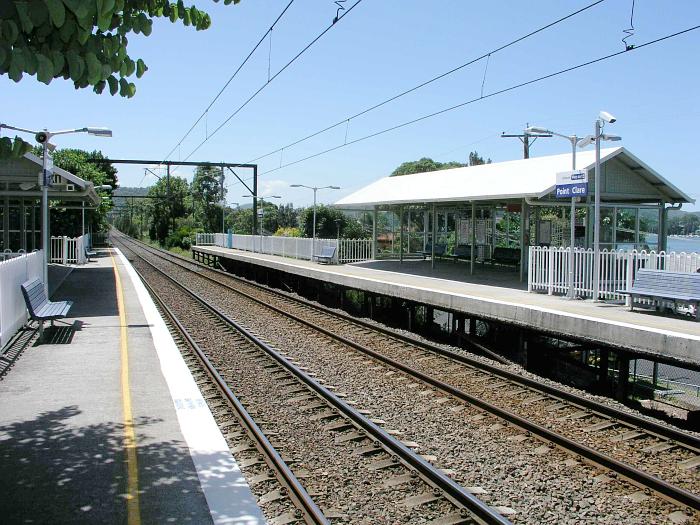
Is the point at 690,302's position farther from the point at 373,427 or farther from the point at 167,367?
the point at 167,367

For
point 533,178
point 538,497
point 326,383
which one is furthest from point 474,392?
point 533,178

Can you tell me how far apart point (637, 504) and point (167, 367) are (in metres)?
6.68

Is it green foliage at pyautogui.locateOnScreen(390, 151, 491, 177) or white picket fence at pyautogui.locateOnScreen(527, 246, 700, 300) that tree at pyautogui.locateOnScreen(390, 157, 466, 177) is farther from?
white picket fence at pyautogui.locateOnScreen(527, 246, 700, 300)

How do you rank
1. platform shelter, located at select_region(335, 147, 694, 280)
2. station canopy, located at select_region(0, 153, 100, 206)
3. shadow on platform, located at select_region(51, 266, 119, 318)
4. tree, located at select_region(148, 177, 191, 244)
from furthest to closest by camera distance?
tree, located at select_region(148, 177, 191, 244) → station canopy, located at select_region(0, 153, 100, 206) → platform shelter, located at select_region(335, 147, 694, 280) → shadow on platform, located at select_region(51, 266, 119, 318)

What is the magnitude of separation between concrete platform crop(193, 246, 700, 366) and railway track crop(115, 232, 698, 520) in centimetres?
131

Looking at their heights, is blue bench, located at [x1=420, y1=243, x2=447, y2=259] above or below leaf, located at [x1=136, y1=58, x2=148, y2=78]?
below

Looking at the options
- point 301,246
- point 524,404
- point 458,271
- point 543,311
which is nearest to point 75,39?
point 524,404

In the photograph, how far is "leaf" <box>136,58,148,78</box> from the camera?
15.6 feet

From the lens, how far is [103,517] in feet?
15.4

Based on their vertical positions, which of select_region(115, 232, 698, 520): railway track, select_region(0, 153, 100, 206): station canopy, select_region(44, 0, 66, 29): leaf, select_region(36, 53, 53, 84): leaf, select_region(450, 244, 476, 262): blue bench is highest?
select_region(0, 153, 100, 206): station canopy

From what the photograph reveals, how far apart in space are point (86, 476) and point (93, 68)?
325 cm

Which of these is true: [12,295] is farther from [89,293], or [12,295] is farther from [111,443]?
[89,293]

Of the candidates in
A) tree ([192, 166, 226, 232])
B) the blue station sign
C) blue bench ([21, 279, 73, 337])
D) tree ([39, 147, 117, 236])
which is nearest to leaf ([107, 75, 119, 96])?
blue bench ([21, 279, 73, 337])

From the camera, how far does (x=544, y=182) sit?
55.3ft
